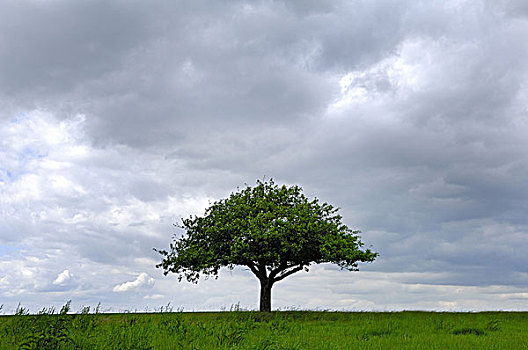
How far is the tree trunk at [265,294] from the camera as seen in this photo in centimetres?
3944

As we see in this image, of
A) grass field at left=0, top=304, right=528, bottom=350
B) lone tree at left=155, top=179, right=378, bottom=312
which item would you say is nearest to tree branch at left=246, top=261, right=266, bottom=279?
lone tree at left=155, top=179, right=378, bottom=312

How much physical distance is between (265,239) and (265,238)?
2.12 ft

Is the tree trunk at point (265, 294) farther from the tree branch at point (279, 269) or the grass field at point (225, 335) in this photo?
the grass field at point (225, 335)

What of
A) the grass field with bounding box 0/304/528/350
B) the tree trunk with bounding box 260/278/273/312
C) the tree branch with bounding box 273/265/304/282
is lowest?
the grass field with bounding box 0/304/528/350

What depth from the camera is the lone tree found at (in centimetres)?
3709

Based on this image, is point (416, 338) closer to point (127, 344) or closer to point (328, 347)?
point (328, 347)

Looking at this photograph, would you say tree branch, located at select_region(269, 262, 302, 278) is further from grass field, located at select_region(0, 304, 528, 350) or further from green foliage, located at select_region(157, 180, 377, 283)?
grass field, located at select_region(0, 304, 528, 350)

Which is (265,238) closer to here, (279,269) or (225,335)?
(279,269)

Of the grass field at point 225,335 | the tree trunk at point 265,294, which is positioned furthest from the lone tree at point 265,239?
the grass field at point 225,335

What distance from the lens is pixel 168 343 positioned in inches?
660

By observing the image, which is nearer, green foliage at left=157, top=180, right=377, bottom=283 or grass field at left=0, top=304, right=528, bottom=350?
grass field at left=0, top=304, right=528, bottom=350

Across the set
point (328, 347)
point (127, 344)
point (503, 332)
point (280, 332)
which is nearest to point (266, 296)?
point (280, 332)

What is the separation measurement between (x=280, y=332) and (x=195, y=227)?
1954 centimetres

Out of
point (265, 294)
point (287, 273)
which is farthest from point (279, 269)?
point (265, 294)
